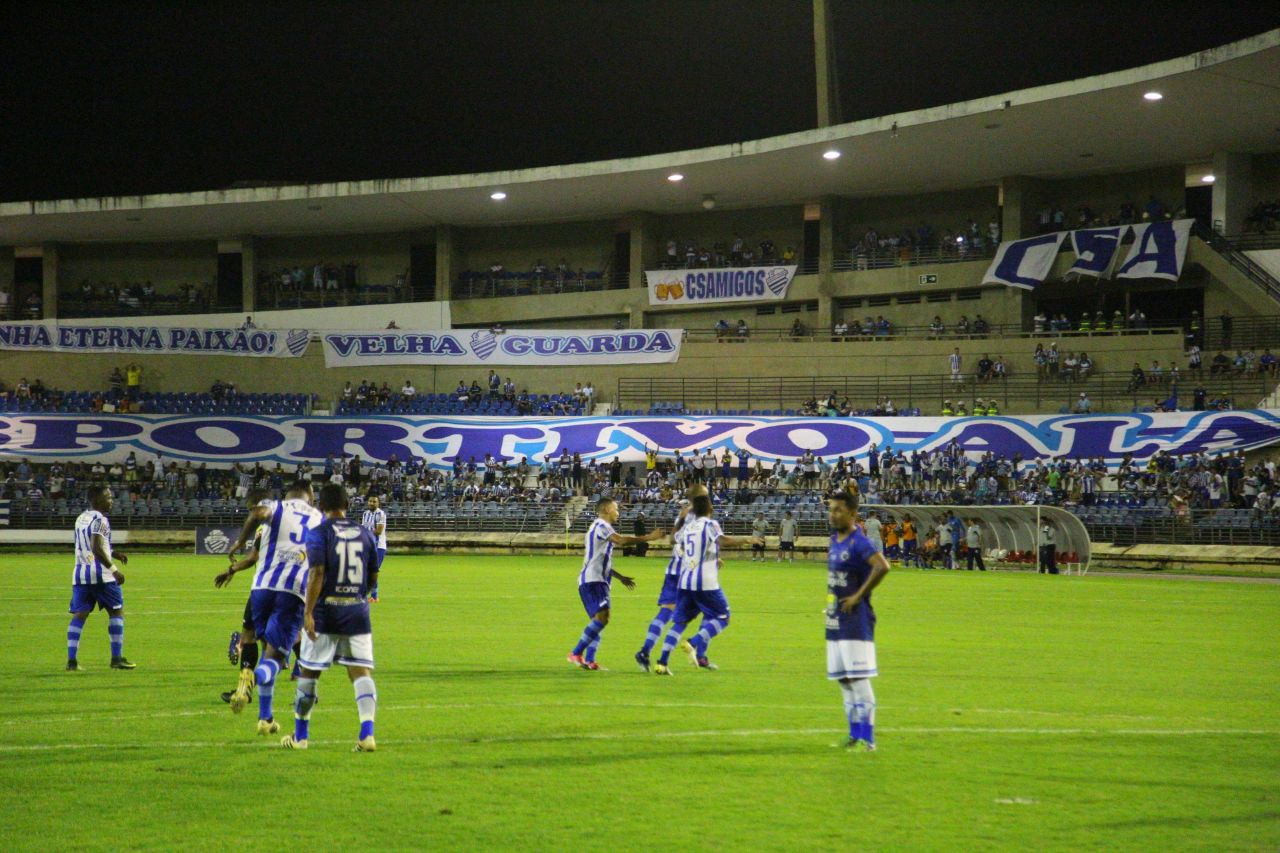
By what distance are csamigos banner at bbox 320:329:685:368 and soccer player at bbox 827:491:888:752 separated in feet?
152

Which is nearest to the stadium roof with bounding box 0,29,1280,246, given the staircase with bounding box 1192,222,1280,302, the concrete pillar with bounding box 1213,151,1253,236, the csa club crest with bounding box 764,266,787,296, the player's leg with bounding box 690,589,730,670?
the concrete pillar with bounding box 1213,151,1253,236

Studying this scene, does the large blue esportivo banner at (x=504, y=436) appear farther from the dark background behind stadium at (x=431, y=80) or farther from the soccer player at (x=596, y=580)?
the soccer player at (x=596, y=580)

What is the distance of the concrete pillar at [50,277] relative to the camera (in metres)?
65.8

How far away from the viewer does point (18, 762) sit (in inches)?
353

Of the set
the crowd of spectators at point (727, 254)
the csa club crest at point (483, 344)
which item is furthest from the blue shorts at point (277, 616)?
the crowd of spectators at point (727, 254)

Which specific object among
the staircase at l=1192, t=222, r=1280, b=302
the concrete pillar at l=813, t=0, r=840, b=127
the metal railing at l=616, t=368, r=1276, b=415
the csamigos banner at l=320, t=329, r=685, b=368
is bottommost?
the metal railing at l=616, t=368, r=1276, b=415

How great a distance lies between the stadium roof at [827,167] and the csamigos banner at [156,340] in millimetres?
6226

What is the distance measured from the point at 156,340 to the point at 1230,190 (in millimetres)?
46244

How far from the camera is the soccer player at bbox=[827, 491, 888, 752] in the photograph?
9.14 metres

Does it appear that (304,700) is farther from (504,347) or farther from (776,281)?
(776,281)

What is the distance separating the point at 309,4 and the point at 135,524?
27.5 meters

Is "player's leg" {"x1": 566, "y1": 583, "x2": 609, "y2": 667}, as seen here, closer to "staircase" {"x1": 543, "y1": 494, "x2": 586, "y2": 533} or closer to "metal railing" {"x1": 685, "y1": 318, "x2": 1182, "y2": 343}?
"staircase" {"x1": 543, "y1": 494, "x2": 586, "y2": 533}

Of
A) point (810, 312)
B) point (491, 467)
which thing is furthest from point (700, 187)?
point (491, 467)

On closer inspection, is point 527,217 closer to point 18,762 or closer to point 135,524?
point 135,524
